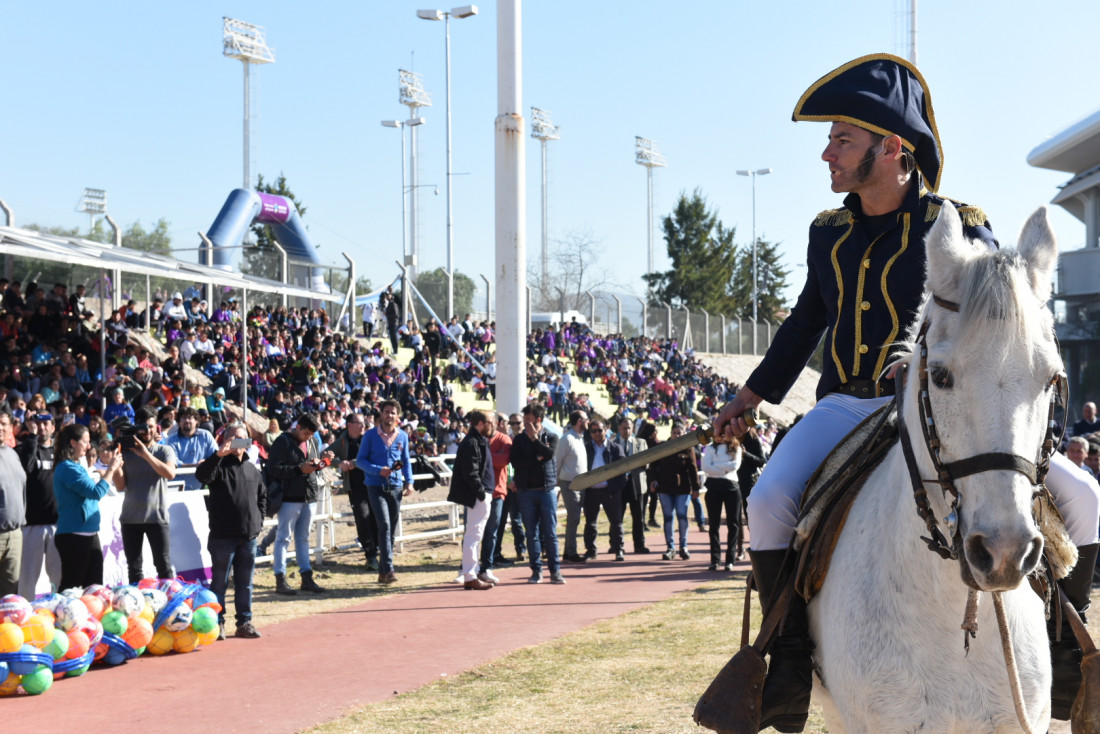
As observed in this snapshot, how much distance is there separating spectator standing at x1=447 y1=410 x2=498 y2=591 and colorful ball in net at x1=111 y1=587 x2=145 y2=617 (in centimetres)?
477

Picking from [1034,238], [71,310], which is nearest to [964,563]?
[1034,238]

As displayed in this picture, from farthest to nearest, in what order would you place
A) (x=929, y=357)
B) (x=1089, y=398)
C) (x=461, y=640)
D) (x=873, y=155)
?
(x=1089, y=398)
(x=461, y=640)
(x=873, y=155)
(x=929, y=357)

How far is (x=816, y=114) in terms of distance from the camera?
3732 mm

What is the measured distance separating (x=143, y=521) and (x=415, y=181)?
168 ft

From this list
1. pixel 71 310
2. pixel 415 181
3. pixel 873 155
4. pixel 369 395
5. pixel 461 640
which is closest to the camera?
pixel 873 155

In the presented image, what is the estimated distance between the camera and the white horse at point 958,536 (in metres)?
2.39

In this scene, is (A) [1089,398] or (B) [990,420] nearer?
(B) [990,420]

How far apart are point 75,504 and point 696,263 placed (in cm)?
6734

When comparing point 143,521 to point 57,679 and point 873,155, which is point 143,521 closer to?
point 57,679

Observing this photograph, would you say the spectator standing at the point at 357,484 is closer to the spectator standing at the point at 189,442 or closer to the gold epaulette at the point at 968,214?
the spectator standing at the point at 189,442

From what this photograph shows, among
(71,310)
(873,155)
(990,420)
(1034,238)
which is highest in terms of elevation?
(71,310)

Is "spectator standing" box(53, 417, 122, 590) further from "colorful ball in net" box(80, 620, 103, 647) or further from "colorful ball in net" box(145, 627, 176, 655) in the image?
"colorful ball in net" box(80, 620, 103, 647)

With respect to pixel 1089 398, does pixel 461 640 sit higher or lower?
lower

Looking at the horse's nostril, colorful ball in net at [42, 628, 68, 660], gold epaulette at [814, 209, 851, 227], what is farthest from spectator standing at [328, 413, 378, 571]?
the horse's nostril
